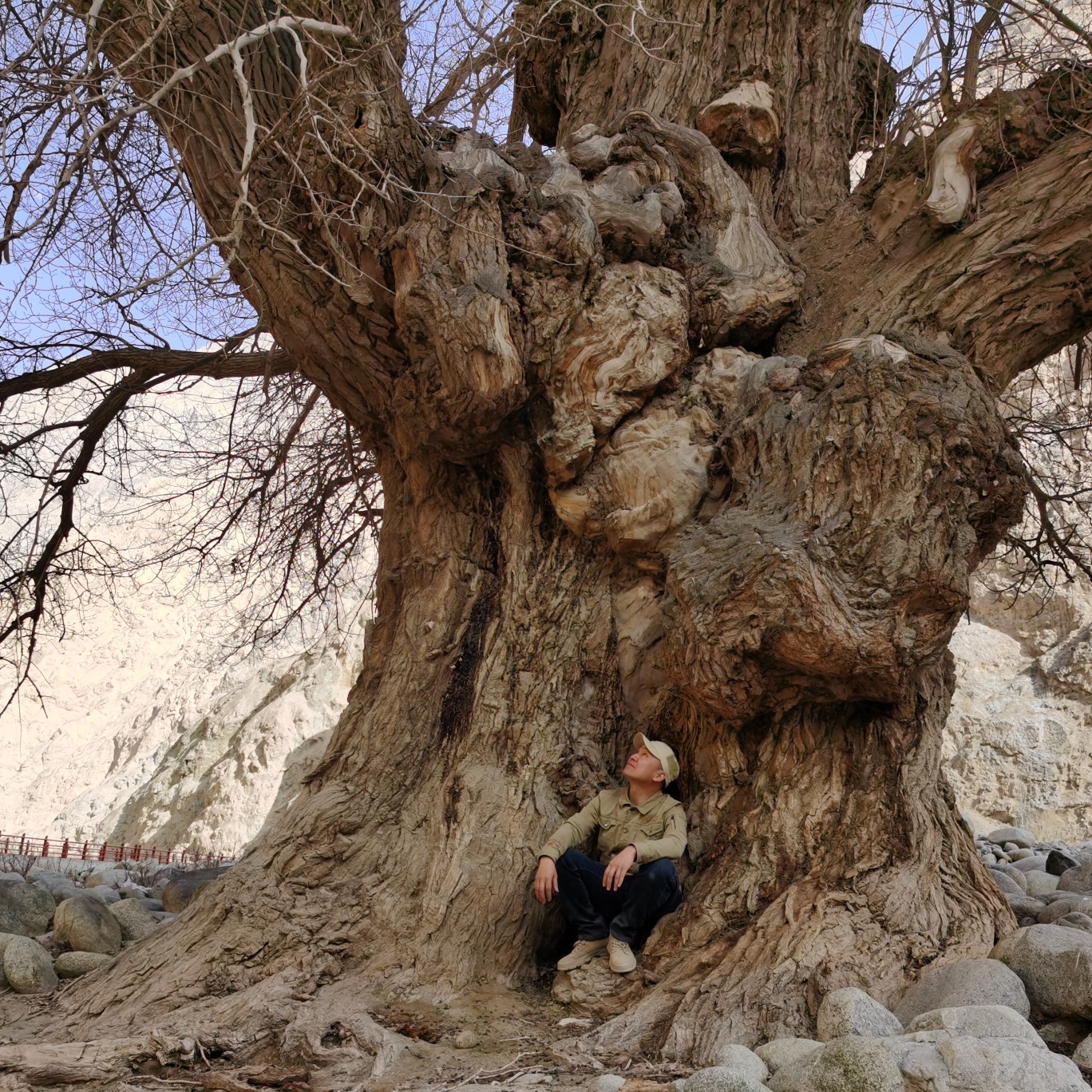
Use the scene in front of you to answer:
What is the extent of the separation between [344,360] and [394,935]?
7.46ft

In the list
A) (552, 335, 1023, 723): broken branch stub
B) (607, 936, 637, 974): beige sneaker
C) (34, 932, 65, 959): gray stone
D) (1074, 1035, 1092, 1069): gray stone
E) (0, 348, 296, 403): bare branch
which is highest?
(0, 348, 296, 403): bare branch

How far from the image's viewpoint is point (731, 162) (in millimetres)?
5559

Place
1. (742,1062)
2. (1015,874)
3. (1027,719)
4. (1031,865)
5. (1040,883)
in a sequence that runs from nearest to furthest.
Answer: (742,1062), (1040,883), (1015,874), (1031,865), (1027,719)

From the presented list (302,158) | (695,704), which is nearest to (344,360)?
(302,158)

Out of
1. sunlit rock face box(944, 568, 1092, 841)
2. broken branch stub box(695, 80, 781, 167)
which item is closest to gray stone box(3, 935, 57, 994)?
broken branch stub box(695, 80, 781, 167)

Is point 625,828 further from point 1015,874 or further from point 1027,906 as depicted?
point 1015,874


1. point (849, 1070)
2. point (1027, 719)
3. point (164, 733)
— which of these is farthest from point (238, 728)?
point (849, 1070)

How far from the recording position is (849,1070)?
2465 mm

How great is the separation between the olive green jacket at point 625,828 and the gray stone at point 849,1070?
128cm

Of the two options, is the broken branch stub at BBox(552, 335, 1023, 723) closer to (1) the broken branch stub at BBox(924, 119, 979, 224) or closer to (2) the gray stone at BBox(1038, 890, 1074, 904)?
(1) the broken branch stub at BBox(924, 119, 979, 224)

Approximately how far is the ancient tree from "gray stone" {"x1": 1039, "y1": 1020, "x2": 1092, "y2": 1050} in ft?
1.28

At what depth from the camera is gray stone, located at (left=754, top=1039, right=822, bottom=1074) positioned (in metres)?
2.83

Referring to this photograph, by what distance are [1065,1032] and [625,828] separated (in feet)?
5.08

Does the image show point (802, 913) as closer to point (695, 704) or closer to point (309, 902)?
point (695, 704)
